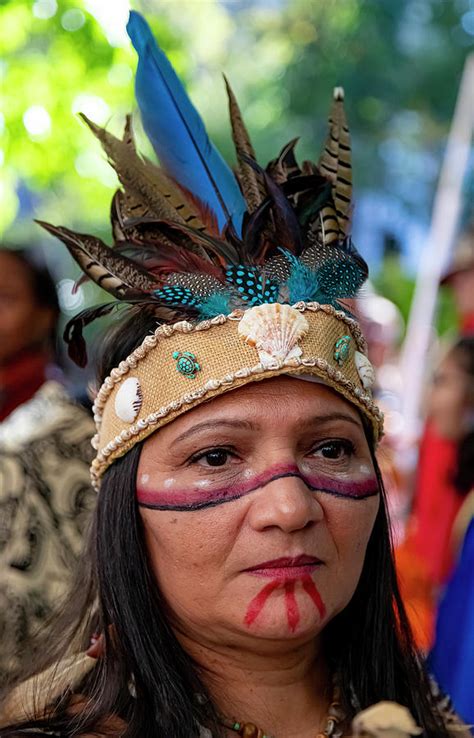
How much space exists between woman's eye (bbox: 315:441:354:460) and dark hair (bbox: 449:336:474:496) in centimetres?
302

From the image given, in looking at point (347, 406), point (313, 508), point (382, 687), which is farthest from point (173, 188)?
point (382, 687)

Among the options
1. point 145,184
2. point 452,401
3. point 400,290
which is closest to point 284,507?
point 145,184

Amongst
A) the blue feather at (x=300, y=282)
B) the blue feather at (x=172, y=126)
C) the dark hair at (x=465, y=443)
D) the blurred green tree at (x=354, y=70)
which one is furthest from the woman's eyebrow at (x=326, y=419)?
the blurred green tree at (x=354, y=70)

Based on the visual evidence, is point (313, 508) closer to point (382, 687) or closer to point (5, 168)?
point (382, 687)

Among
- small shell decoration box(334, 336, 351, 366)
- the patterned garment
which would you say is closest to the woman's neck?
small shell decoration box(334, 336, 351, 366)

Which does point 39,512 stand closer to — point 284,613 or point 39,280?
point 39,280

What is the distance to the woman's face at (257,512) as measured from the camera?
1933mm

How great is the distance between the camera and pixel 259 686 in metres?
2.08

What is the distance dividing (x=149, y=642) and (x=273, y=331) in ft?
2.26

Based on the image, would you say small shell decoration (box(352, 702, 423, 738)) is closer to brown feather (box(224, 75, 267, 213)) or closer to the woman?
the woman

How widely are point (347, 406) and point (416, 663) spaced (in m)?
0.70

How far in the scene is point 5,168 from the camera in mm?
5363

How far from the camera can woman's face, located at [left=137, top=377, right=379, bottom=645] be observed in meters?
1.93

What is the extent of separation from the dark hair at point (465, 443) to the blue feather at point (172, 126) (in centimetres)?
303
